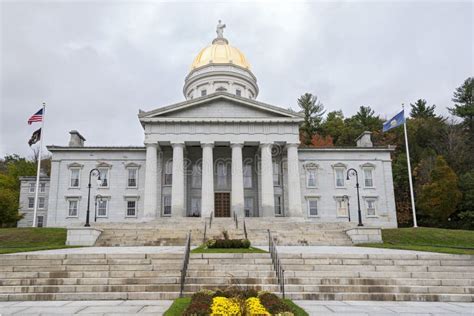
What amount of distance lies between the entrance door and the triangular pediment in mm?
8947

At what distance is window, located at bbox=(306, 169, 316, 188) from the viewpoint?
4309 cm

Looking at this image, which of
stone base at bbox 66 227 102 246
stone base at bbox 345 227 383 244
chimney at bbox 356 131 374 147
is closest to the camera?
stone base at bbox 66 227 102 246

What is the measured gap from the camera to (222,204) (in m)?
42.6

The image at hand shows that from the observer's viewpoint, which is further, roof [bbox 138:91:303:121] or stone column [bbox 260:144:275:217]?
roof [bbox 138:91:303:121]

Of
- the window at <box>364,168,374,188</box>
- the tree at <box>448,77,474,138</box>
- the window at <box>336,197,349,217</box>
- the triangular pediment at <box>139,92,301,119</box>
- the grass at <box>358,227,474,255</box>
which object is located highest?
the tree at <box>448,77,474,138</box>

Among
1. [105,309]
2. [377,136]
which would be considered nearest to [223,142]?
[105,309]

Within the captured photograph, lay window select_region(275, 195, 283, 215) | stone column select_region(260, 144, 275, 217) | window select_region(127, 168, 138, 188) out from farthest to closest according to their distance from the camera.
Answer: window select_region(275, 195, 283, 215), window select_region(127, 168, 138, 188), stone column select_region(260, 144, 275, 217)

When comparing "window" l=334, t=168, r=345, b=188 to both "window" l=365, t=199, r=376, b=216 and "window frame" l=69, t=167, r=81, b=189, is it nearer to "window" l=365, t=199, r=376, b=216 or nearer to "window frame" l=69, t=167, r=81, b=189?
"window" l=365, t=199, r=376, b=216

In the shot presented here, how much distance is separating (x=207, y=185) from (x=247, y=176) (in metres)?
7.08

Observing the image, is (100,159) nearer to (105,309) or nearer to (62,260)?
(62,260)

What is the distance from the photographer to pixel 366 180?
143ft

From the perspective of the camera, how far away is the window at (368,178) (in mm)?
43431

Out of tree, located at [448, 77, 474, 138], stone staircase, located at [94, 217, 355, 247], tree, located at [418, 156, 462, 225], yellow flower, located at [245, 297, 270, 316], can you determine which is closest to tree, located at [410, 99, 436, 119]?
tree, located at [448, 77, 474, 138]

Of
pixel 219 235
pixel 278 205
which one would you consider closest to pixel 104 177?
pixel 278 205
